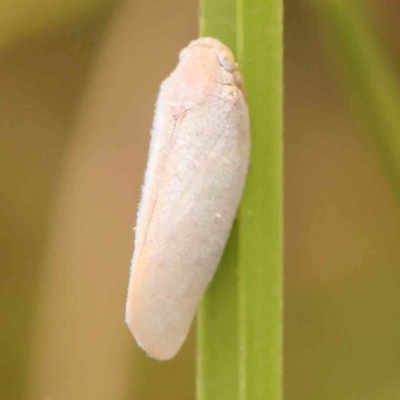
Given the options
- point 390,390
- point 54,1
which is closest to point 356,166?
point 390,390

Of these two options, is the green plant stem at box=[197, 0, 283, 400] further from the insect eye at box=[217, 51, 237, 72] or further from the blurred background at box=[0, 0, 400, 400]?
the blurred background at box=[0, 0, 400, 400]

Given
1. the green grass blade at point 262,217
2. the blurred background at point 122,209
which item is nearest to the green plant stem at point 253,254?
the green grass blade at point 262,217

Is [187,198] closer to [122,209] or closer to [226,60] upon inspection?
[226,60]

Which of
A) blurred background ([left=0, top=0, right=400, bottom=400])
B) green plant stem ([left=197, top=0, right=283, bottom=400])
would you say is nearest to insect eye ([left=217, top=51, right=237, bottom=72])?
green plant stem ([left=197, top=0, right=283, bottom=400])

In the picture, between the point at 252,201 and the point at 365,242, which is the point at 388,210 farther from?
the point at 252,201

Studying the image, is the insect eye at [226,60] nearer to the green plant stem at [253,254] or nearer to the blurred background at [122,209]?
the green plant stem at [253,254]
